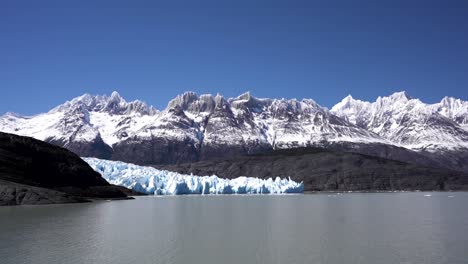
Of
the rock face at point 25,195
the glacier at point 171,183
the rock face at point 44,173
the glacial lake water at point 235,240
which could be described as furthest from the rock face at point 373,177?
the glacial lake water at point 235,240

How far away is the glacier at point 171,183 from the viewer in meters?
118

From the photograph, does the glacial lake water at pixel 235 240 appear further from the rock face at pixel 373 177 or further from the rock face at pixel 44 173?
the rock face at pixel 373 177

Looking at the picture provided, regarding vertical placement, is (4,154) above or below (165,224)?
above

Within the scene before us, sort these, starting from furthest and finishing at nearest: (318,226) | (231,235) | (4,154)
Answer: (4,154) < (318,226) < (231,235)

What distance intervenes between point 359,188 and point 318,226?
139 m

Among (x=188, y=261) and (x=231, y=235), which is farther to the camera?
(x=231, y=235)

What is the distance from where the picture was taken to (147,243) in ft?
100

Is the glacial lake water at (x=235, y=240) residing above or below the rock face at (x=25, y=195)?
below

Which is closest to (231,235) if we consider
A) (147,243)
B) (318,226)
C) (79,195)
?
(147,243)

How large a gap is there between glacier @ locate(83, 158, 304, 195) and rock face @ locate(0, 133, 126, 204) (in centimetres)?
1959

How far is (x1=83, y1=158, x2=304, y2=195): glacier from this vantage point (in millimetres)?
118250

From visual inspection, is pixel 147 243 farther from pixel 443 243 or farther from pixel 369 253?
pixel 443 243

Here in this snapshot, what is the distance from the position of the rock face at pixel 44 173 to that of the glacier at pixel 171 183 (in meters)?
19.6

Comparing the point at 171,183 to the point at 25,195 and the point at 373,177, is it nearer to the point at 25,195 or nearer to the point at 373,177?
the point at 25,195
